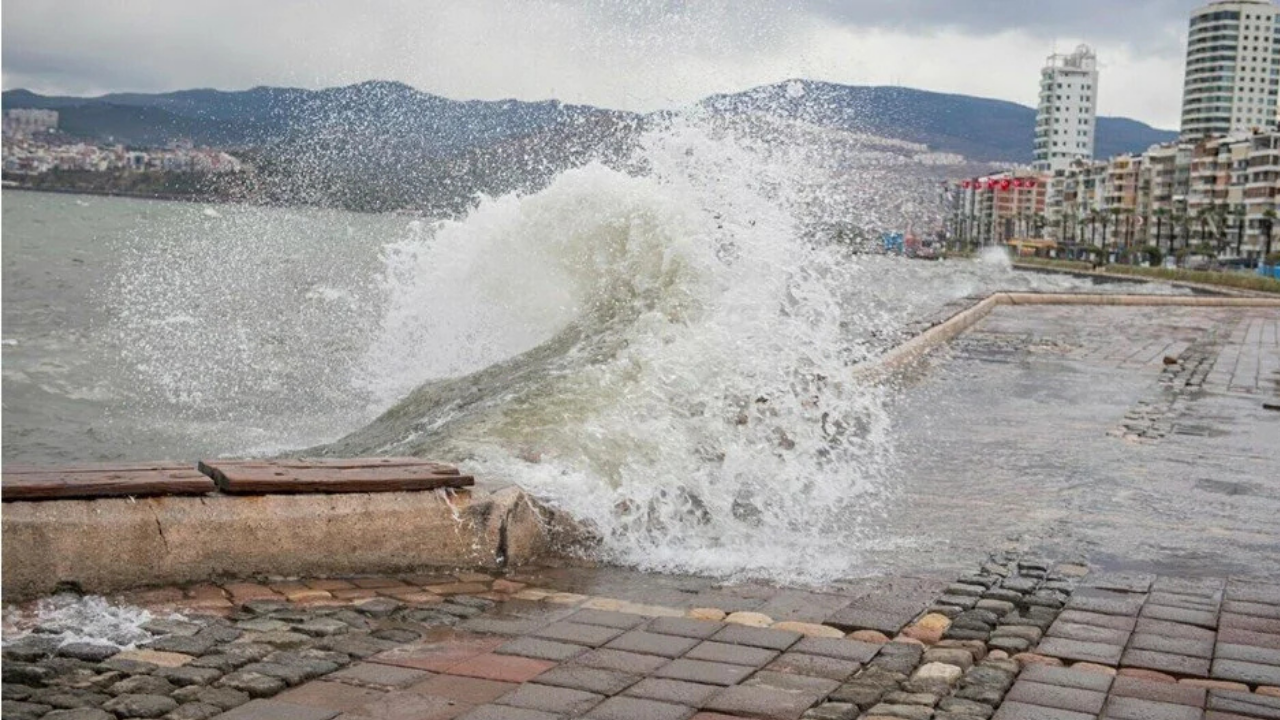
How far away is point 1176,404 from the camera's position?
1256 centimetres

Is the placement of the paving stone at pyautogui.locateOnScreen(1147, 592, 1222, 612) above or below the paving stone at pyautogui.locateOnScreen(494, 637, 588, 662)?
below

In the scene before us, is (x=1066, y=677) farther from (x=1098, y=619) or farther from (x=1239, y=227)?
(x=1239, y=227)

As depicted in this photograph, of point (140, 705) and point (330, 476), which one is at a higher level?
point (330, 476)

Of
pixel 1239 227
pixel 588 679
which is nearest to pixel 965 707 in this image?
pixel 588 679

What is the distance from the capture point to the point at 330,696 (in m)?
3.81

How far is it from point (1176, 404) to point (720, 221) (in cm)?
476

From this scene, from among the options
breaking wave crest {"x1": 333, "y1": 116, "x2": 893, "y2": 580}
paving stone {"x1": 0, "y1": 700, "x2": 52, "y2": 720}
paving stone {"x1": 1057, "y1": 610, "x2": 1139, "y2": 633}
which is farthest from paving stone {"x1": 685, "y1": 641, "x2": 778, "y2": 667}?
paving stone {"x1": 0, "y1": 700, "x2": 52, "y2": 720}

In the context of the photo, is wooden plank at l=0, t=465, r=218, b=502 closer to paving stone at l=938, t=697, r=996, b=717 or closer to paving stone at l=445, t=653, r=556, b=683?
paving stone at l=445, t=653, r=556, b=683

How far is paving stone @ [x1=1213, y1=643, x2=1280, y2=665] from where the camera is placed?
175 inches

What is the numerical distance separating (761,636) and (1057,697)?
93cm

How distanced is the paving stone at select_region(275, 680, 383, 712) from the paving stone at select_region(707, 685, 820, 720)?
2.95 ft

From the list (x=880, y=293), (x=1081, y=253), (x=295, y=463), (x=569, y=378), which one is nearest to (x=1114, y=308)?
(x=880, y=293)

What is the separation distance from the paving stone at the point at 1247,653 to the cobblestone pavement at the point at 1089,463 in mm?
1246

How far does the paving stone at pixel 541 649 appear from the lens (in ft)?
13.9
